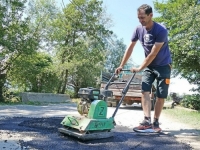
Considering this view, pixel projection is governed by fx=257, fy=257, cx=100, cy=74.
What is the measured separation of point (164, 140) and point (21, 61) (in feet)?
28.1

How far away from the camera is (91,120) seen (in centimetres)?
277

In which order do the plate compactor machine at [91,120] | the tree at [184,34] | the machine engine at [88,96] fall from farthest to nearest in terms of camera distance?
the tree at [184,34], the machine engine at [88,96], the plate compactor machine at [91,120]

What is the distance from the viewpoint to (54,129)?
3.26 m

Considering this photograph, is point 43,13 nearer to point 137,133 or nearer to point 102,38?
point 102,38

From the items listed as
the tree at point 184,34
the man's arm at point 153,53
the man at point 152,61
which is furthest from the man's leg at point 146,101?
→ the tree at point 184,34

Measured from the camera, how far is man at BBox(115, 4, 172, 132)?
334cm

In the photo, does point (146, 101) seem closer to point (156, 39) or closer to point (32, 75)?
point (156, 39)

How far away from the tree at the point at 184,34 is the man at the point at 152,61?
498cm

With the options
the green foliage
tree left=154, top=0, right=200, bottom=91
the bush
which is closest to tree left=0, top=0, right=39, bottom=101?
the green foliage

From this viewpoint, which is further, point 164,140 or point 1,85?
point 1,85

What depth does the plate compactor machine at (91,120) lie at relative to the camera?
2748 millimetres

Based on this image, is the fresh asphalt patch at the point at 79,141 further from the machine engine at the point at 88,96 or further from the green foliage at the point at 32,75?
the green foliage at the point at 32,75

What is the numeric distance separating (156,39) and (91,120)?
1.39 meters

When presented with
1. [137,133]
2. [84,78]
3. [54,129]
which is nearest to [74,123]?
[54,129]
